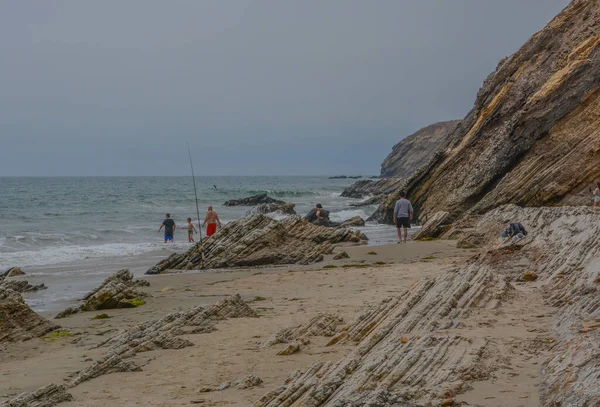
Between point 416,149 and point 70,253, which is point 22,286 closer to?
point 70,253

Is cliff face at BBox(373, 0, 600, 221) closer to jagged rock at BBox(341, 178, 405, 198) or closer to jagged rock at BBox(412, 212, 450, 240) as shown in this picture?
jagged rock at BBox(412, 212, 450, 240)

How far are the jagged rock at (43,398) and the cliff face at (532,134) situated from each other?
18.5 m

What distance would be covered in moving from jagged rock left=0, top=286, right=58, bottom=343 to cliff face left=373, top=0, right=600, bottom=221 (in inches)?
675

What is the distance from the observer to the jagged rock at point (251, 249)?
16361 millimetres

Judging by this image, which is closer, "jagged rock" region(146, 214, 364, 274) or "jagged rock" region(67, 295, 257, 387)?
"jagged rock" region(67, 295, 257, 387)

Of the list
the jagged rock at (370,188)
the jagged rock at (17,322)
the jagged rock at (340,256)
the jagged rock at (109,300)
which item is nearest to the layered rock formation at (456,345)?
the jagged rock at (17,322)

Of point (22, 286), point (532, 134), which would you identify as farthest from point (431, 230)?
point (22, 286)

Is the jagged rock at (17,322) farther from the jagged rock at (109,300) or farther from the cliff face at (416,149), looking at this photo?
the cliff face at (416,149)

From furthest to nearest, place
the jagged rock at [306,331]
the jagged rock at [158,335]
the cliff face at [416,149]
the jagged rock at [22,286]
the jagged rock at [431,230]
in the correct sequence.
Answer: the cliff face at [416,149] → the jagged rock at [431,230] → the jagged rock at [22,286] → the jagged rock at [306,331] → the jagged rock at [158,335]

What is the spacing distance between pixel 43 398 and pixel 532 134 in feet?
69.5

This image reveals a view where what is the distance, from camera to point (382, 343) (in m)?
5.29

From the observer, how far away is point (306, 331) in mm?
7184

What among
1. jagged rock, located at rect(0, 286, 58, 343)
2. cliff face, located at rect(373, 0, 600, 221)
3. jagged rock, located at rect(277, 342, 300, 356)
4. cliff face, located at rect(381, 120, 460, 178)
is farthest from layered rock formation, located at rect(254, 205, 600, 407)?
cliff face, located at rect(381, 120, 460, 178)

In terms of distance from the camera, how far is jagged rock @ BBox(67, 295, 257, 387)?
626 centimetres
